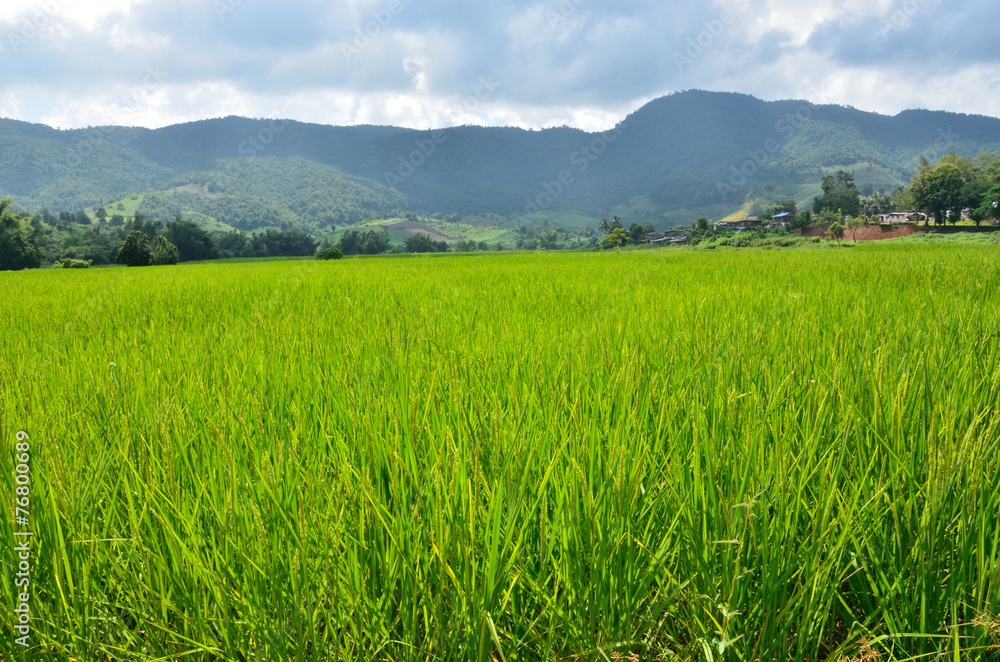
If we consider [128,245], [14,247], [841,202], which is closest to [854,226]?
[841,202]

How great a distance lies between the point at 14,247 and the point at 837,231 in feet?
349

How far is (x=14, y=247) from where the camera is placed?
51.9 meters

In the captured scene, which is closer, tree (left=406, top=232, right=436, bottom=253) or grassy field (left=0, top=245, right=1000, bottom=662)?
grassy field (left=0, top=245, right=1000, bottom=662)

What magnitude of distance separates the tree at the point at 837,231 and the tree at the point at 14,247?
10374cm

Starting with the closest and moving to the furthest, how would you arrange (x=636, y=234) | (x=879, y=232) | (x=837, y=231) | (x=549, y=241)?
1. (x=879, y=232)
2. (x=837, y=231)
3. (x=636, y=234)
4. (x=549, y=241)

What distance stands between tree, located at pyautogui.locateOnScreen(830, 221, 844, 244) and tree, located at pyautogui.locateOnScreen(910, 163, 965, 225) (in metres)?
10.0

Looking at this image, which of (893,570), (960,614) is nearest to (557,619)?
(893,570)

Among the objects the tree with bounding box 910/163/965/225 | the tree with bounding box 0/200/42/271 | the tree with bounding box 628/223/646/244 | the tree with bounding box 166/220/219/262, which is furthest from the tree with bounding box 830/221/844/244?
the tree with bounding box 0/200/42/271

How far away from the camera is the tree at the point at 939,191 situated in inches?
2623

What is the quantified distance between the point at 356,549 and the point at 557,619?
392 mm

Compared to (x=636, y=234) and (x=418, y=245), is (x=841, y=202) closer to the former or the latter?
(x=636, y=234)

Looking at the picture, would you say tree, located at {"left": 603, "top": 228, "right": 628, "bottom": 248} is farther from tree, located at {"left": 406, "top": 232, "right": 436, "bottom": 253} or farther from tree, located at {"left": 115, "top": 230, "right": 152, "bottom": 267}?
tree, located at {"left": 115, "top": 230, "right": 152, "bottom": 267}

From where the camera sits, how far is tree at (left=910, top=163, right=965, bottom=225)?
2623 inches

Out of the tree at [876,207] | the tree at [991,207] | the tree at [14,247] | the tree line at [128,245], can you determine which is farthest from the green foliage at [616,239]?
the tree at [14,247]
